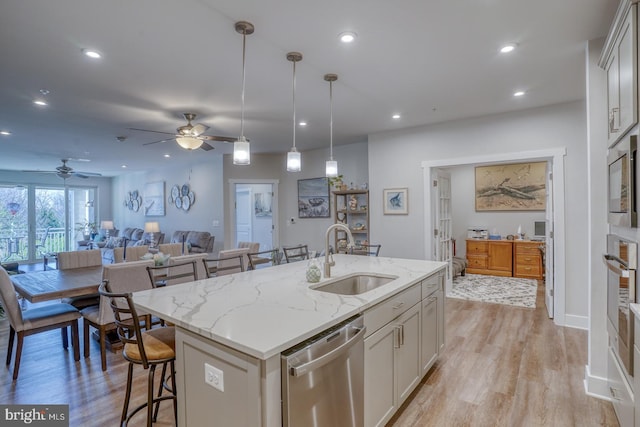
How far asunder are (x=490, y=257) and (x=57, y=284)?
725cm

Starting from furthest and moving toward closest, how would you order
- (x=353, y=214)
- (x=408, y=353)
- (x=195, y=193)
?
(x=195, y=193), (x=353, y=214), (x=408, y=353)

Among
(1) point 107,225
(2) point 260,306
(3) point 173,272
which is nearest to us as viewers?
(2) point 260,306

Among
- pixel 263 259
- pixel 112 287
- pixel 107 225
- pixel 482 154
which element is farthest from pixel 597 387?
pixel 107 225

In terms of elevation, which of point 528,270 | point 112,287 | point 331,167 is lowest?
point 528,270

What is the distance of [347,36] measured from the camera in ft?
7.82

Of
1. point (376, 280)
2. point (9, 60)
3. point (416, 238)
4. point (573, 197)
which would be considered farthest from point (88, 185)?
point (573, 197)

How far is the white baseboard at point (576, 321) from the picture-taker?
12.1ft

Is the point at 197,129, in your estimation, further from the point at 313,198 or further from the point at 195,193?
the point at 195,193

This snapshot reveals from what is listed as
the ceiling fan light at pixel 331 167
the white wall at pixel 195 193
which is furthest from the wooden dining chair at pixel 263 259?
the white wall at pixel 195 193

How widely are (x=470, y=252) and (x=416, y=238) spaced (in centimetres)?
275

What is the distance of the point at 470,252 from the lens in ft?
23.0

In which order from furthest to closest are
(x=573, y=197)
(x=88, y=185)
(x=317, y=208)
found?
(x=88, y=185) < (x=317, y=208) < (x=573, y=197)

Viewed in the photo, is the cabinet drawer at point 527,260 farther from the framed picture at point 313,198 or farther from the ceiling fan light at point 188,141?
the ceiling fan light at point 188,141

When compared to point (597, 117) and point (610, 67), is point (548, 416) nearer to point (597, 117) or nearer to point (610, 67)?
point (597, 117)
